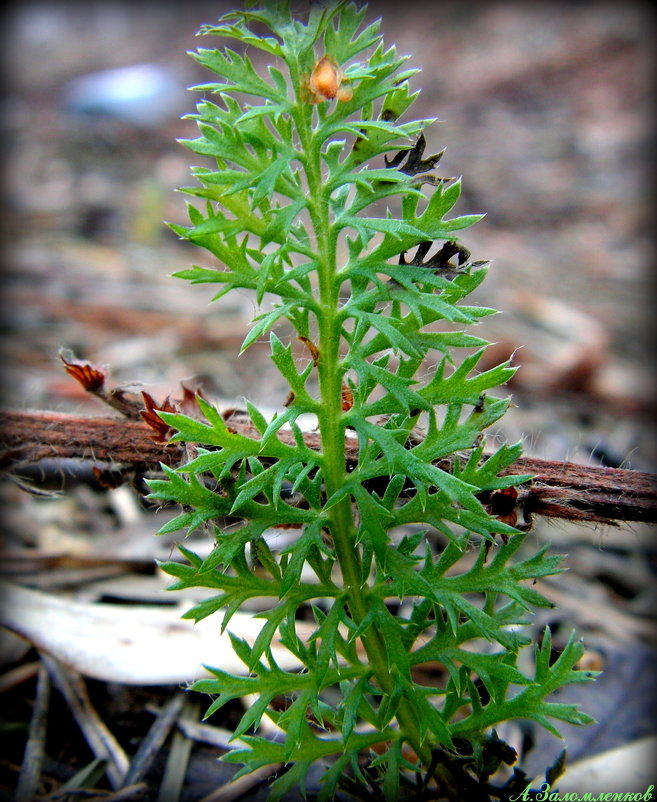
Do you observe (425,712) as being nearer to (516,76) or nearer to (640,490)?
(640,490)

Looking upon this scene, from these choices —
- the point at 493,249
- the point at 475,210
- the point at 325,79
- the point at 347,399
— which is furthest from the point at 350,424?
the point at 475,210

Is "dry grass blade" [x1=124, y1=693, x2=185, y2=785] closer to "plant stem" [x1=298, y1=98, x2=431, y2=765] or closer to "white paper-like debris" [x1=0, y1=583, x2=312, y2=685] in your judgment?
"white paper-like debris" [x1=0, y1=583, x2=312, y2=685]

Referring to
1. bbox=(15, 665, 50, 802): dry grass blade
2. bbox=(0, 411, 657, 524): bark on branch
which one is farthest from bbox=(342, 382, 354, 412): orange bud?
bbox=(15, 665, 50, 802): dry grass blade

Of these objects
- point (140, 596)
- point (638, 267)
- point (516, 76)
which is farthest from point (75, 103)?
point (140, 596)

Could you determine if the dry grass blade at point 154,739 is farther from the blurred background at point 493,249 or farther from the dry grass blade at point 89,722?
the blurred background at point 493,249

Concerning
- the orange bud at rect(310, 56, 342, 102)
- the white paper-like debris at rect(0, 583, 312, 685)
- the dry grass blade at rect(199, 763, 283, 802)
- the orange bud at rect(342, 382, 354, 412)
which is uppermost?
the orange bud at rect(310, 56, 342, 102)

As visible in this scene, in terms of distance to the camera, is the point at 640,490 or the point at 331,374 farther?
the point at 640,490

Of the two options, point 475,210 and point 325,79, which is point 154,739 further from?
point 475,210
